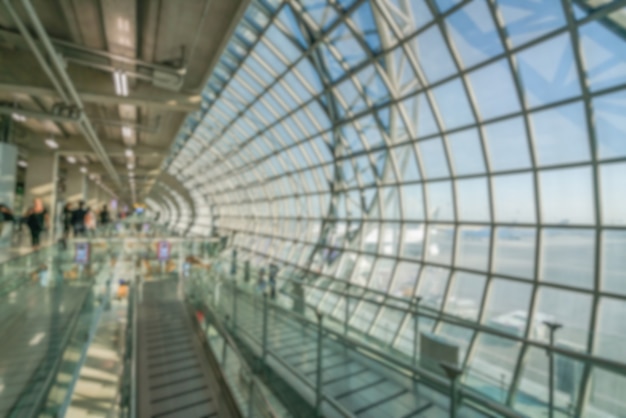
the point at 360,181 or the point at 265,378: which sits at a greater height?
the point at 360,181

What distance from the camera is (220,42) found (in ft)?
26.6

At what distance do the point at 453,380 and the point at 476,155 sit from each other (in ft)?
38.3

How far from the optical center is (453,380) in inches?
99.1

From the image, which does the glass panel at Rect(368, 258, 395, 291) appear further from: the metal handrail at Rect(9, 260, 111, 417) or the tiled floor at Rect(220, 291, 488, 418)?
the metal handrail at Rect(9, 260, 111, 417)

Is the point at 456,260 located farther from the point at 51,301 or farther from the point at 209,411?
the point at 51,301

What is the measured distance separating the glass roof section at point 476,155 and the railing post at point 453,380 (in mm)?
1201

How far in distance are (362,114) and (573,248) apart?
9487 mm

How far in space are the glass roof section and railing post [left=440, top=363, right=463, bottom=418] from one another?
1201 millimetres

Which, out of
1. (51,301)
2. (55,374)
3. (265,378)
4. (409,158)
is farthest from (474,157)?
(51,301)

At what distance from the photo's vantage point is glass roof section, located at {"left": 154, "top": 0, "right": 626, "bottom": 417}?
6766mm

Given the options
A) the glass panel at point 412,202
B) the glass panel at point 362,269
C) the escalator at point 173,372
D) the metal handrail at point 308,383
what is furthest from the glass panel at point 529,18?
the glass panel at point 362,269

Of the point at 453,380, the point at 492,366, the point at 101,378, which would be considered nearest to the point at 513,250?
the point at 492,366

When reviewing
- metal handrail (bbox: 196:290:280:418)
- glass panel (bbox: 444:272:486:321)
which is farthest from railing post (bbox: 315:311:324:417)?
glass panel (bbox: 444:272:486:321)

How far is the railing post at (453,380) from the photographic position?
242 centimetres
